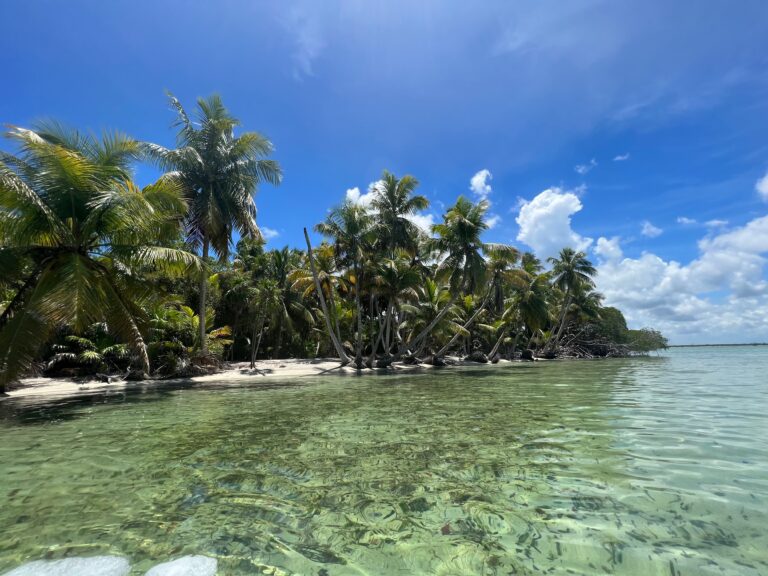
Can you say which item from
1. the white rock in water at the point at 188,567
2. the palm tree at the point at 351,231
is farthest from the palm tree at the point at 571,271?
the white rock in water at the point at 188,567

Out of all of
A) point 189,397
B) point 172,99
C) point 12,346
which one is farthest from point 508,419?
point 172,99

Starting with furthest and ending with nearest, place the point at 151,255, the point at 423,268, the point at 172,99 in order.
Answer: the point at 423,268, the point at 172,99, the point at 151,255

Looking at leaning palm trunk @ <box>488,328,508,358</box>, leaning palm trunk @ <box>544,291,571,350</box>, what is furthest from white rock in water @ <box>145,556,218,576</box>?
leaning palm trunk @ <box>544,291,571,350</box>

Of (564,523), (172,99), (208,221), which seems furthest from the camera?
(172,99)

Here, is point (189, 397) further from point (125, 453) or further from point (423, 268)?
point (423, 268)

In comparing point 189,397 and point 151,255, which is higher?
point 151,255

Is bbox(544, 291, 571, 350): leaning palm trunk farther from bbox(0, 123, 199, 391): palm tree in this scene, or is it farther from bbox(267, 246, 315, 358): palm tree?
bbox(0, 123, 199, 391): palm tree

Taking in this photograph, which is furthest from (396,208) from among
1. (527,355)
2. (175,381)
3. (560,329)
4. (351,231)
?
(560,329)

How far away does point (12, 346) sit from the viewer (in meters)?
9.37

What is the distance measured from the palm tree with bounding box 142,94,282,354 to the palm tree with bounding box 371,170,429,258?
8124 millimetres

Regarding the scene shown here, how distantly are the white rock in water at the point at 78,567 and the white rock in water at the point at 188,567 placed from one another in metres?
0.23

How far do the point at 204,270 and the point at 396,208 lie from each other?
53.6 ft

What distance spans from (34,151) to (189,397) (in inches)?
321

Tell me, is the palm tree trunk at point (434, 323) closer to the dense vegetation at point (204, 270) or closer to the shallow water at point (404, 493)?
the dense vegetation at point (204, 270)
